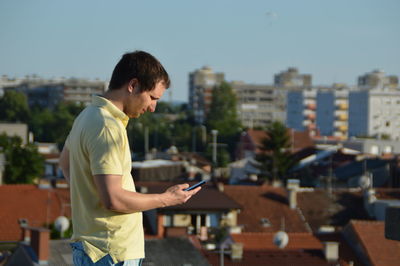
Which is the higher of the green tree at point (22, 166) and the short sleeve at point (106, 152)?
the short sleeve at point (106, 152)

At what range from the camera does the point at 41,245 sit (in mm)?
21500

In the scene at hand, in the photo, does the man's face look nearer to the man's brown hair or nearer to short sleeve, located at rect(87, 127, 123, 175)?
the man's brown hair

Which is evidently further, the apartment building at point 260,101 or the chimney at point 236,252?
the apartment building at point 260,101

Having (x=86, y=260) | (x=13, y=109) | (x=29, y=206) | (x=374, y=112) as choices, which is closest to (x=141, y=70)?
(x=86, y=260)

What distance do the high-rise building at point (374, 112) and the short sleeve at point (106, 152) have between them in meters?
145

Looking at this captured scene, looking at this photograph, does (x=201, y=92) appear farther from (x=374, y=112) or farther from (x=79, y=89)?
(x=374, y=112)

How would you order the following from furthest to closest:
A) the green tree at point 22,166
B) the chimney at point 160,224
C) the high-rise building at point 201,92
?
the high-rise building at point 201,92 < the green tree at point 22,166 < the chimney at point 160,224

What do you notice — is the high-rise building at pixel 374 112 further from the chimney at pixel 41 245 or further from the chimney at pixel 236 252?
the chimney at pixel 41 245

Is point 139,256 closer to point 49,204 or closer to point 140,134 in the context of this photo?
point 49,204

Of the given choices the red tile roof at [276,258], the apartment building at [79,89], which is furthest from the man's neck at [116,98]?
the apartment building at [79,89]

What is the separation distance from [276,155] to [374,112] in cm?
7723

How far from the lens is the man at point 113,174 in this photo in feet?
12.4

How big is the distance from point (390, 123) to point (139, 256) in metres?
149

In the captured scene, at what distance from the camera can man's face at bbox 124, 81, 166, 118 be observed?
3926mm
